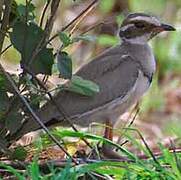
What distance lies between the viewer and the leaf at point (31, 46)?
414 centimetres

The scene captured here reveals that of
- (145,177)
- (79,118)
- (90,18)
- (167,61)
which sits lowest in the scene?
(145,177)

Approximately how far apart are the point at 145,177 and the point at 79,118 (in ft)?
3.88

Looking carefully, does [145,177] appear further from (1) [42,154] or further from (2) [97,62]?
(2) [97,62]

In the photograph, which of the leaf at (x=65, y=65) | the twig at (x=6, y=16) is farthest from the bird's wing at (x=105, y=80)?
the twig at (x=6, y=16)

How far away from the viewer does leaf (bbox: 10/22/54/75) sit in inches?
163

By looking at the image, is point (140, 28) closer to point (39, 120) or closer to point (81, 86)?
point (81, 86)

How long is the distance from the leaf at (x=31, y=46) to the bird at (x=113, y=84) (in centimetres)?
63

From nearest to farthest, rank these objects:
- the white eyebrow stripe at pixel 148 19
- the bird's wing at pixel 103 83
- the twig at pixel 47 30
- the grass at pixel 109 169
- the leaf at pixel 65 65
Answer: the grass at pixel 109 169 → the twig at pixel 47 30 → the leaf at pixel 65 65 → the bird's wing at pixel 103 83 → the white eyebrow stripe at pixel 148 19

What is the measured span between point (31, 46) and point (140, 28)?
60.1 inches

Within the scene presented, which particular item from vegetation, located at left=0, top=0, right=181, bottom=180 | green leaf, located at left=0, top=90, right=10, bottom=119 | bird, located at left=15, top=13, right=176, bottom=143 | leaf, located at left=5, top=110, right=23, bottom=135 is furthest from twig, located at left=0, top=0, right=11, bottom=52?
bird, located at left=15, top=13, right=176, bottom=143

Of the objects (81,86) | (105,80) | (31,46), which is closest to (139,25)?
(105,80)

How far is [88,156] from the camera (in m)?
4.47

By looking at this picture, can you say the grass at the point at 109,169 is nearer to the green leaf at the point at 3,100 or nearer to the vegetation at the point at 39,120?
the vegetation at the point at 39,120

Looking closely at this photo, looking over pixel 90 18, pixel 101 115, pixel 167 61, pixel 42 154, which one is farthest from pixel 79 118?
pixel 90 18
